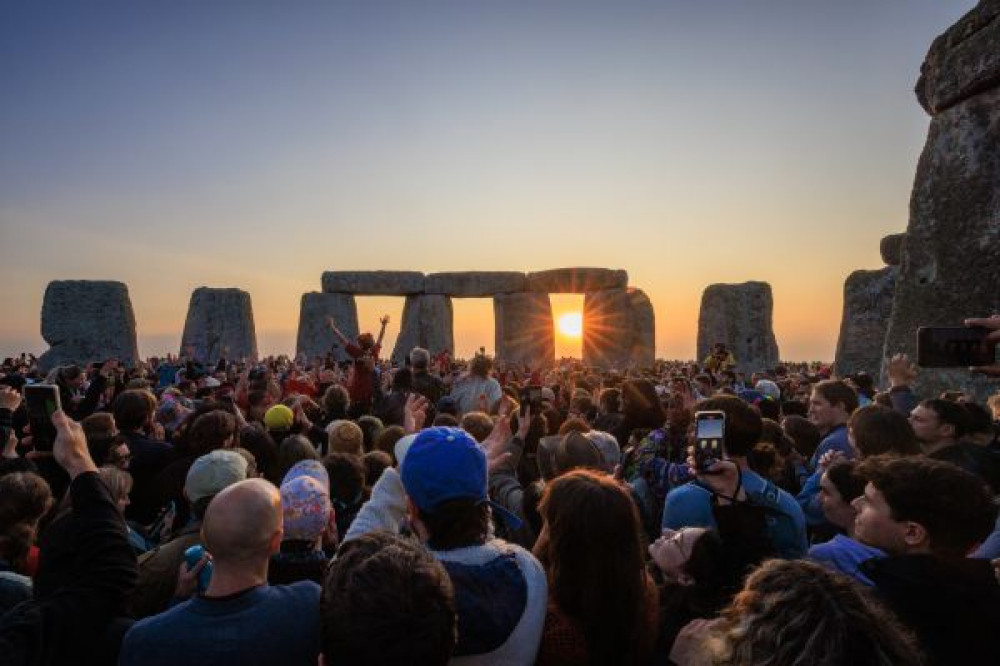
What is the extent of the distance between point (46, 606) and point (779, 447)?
148 inches

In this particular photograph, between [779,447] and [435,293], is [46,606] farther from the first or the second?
[435,293]

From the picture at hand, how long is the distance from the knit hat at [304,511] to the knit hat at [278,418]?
7.97 feet

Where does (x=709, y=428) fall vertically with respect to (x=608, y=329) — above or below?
above

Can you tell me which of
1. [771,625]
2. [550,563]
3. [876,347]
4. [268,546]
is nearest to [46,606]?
[268,546]

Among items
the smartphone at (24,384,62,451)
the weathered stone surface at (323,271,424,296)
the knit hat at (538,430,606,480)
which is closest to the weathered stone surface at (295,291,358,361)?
the weathered stone surface at (323,271,424,296)

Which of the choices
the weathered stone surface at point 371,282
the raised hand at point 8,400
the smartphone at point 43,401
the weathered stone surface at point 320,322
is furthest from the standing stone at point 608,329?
the smartphone at point 43,401

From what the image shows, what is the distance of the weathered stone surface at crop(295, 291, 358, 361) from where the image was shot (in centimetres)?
2300

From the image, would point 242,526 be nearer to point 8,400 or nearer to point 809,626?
point 809,626

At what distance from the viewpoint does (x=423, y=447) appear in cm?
202

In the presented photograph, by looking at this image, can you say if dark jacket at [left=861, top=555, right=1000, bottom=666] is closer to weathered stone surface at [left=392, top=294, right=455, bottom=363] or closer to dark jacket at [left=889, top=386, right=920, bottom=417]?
dark jacket at [left=889, top=386, right=920, bottom=417]

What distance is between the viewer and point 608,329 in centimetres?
2261

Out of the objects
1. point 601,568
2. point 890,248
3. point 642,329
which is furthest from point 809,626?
point 642,329

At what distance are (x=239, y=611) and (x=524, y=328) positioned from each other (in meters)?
22.1

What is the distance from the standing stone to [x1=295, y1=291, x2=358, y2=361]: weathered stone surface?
7.73m
